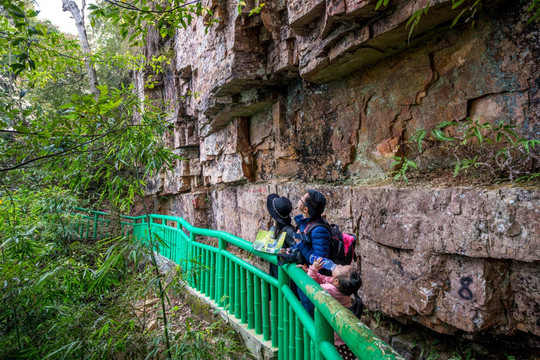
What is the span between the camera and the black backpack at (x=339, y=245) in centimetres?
230

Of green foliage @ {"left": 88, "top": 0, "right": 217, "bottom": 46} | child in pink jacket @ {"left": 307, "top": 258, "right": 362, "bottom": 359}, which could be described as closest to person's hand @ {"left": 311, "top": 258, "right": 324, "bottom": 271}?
child in pink jacket @ {"left": 307, "top": 258, "right": 362, "bottom": 359}

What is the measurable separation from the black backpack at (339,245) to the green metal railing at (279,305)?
0.39m

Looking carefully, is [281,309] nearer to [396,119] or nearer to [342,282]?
[342,282]

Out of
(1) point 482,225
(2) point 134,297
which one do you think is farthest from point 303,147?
(2) point 134,297

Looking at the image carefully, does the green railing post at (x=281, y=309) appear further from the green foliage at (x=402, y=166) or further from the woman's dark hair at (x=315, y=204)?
the green foliage at (x=402, y=166)

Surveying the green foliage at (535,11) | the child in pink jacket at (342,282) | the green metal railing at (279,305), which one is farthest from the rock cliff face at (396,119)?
the green metal railing at (279,305)

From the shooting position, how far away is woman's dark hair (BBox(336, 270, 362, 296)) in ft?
5.77

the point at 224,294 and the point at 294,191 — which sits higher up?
the point at 294,191

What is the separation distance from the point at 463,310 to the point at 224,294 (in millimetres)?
2249

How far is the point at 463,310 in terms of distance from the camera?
7.54ft

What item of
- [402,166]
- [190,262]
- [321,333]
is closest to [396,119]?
[402,166]

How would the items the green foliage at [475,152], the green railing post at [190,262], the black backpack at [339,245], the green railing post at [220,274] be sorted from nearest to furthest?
1. the green foliage at [475,152]
2. the black backpack at [339,245]
3. the green railing post at [220,274]
4. the green railing post at [190,262]

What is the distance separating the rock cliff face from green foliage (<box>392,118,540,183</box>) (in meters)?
0.13

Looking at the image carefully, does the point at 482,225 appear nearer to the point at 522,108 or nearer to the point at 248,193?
the point at 522,108
